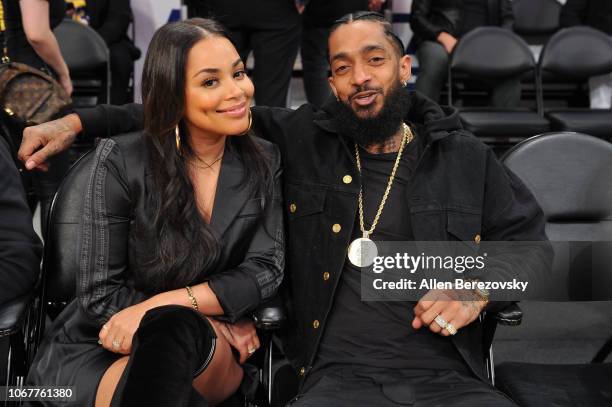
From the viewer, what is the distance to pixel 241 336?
1.97 meters

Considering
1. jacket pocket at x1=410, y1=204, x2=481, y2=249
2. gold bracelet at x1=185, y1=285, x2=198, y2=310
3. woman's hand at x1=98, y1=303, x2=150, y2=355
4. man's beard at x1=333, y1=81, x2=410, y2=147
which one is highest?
man's beard at x1=333, y1=81, x2=410, y2=147

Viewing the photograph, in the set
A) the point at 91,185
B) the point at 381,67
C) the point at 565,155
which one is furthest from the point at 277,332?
the point at 565,155

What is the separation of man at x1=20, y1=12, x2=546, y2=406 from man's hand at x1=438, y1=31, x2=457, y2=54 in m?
2.92

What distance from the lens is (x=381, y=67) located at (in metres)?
2.26

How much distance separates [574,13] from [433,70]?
173cm

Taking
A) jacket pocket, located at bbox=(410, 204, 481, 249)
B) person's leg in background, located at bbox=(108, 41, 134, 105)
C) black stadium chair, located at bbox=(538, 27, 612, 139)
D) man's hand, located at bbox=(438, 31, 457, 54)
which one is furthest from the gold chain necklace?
person's leg in background, located at bbox=(108, 41, 134, 105)

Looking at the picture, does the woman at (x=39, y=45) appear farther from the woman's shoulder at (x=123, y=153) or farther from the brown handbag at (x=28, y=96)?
the woman's shoulder at (x=123, y=153)

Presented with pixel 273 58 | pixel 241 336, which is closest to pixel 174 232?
pixel 241 336

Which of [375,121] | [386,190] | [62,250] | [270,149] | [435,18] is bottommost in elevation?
[62,250]

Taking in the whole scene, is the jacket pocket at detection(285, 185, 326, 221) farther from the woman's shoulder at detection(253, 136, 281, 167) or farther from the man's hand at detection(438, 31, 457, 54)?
the man's hand at detection(438, 31, 457, 54)

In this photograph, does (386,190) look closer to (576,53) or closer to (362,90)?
(362,90)

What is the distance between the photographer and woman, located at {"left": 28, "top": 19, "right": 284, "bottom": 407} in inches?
73.9

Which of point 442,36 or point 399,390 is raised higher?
point 442,36

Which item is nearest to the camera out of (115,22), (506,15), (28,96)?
(28,96)
